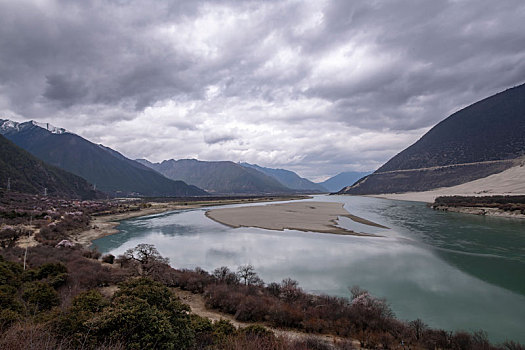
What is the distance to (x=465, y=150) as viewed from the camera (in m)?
123

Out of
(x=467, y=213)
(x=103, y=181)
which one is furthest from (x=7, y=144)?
(x=467, y=213)

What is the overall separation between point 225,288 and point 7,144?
11862cm

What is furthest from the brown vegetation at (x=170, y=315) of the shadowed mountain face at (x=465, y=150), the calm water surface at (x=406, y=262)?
the shadowed mountain face at (x=465, y=150)

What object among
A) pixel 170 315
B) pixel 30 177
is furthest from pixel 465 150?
pixel 30 177

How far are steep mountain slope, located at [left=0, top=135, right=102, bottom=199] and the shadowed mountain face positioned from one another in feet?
489

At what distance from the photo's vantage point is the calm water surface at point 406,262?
12414mm

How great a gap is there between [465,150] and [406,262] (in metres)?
134

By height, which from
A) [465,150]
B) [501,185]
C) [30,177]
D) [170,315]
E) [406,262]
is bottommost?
[406,262]

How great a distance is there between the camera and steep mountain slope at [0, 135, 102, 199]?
2960 inches

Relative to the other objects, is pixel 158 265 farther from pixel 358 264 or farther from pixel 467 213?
pixel 467 213

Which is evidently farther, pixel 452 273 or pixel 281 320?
pixel 452 273

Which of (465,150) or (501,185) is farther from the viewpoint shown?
(465,150)

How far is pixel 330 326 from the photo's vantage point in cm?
1020

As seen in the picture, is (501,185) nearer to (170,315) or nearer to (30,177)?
(170,315)
